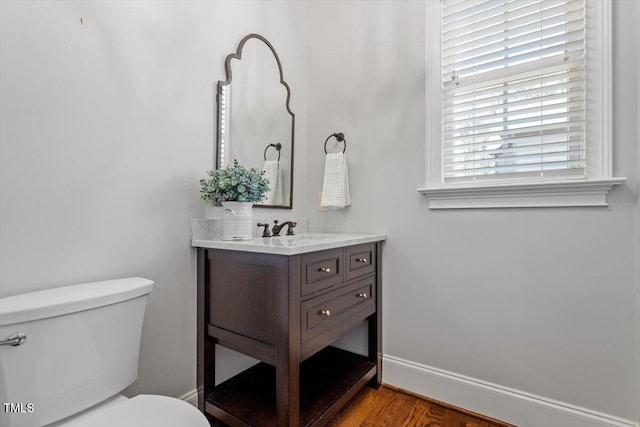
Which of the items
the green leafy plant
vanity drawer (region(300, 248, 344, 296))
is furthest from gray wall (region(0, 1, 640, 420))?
vanity drawer (region(300, 248, 344, 296))

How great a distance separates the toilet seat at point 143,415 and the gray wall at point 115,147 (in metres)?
0.36

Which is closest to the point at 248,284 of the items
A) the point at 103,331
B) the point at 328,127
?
the point at 103,331

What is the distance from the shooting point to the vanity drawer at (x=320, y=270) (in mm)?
1338

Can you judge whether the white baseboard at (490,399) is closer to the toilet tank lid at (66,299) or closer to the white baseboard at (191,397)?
Result: the white baseboard at (191,397)

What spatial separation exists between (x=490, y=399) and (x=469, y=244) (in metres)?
0.78

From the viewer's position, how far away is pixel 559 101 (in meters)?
1.48

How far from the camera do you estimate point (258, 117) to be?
1.91m

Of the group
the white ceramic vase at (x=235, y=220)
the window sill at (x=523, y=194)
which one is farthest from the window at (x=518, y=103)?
the white ceramic vase at (x=235, y=220)

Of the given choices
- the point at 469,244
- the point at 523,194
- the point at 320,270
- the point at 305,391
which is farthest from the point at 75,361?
the point at 523,194

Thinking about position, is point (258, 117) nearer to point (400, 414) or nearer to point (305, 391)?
point (305, 391)

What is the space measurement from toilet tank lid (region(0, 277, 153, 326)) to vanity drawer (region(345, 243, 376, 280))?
90cm

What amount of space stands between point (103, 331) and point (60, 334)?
0.40 feet

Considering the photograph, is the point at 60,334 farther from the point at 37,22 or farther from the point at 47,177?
the point at 37,22

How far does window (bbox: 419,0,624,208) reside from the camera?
1410 millimetres
